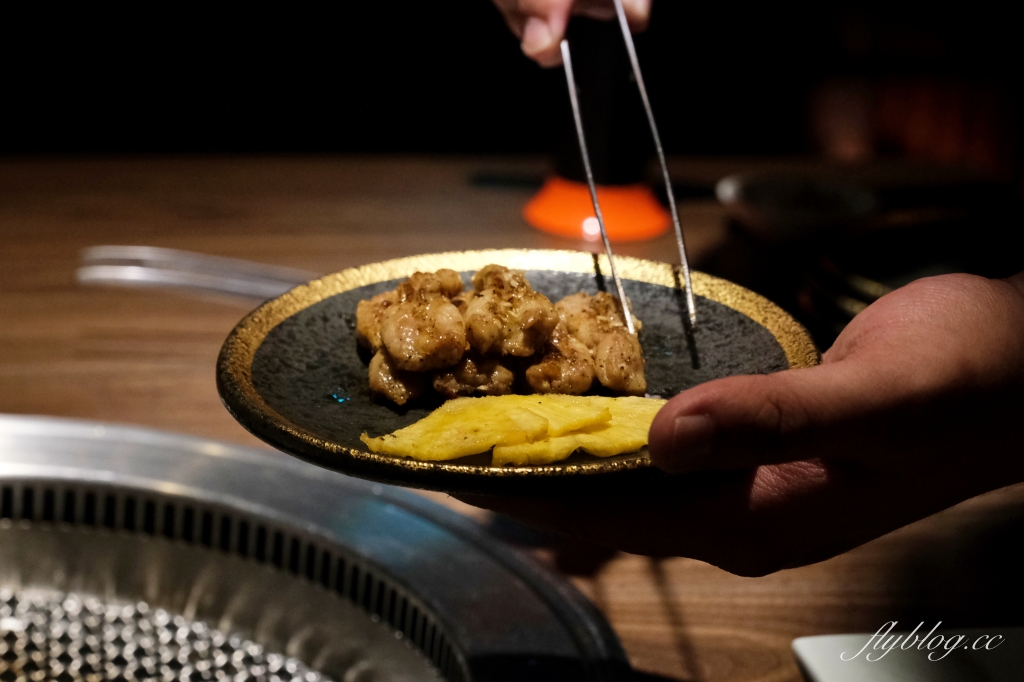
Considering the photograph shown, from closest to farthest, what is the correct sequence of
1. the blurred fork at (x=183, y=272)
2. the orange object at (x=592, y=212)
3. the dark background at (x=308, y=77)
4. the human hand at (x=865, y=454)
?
the human hand at (x=865, y=454) → the blurred fork at (x=183, y=272) → the orange object at (x=592, y=212) → the dark background at (x=308, y=77)

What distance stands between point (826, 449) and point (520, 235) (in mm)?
1749

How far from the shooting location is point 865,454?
0.98 m

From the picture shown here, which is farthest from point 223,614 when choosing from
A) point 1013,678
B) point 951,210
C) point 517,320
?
Answer: point 951,210

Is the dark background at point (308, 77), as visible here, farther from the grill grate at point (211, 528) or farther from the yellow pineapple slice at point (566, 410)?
the yellow pineapple slice at point (566, 410)

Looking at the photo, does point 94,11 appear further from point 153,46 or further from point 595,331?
point 595,331

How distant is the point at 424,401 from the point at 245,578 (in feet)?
1.59

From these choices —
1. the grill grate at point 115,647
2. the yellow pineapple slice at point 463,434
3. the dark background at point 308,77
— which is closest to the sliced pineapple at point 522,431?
the yellow pineapple slice at point 463,434

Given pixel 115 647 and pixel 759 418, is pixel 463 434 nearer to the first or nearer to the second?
pixel 759 418

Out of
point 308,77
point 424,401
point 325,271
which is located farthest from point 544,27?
point 308,77

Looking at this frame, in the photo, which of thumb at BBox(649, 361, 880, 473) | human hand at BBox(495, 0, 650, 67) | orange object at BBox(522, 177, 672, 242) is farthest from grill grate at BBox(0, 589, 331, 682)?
orange object at BBox(522, 177, 672, 242)

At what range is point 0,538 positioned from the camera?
4.65 feet

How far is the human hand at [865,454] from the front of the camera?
912mm

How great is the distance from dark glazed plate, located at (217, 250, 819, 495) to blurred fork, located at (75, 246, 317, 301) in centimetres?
82

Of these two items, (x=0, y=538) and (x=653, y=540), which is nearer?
(x=653, y=540)
